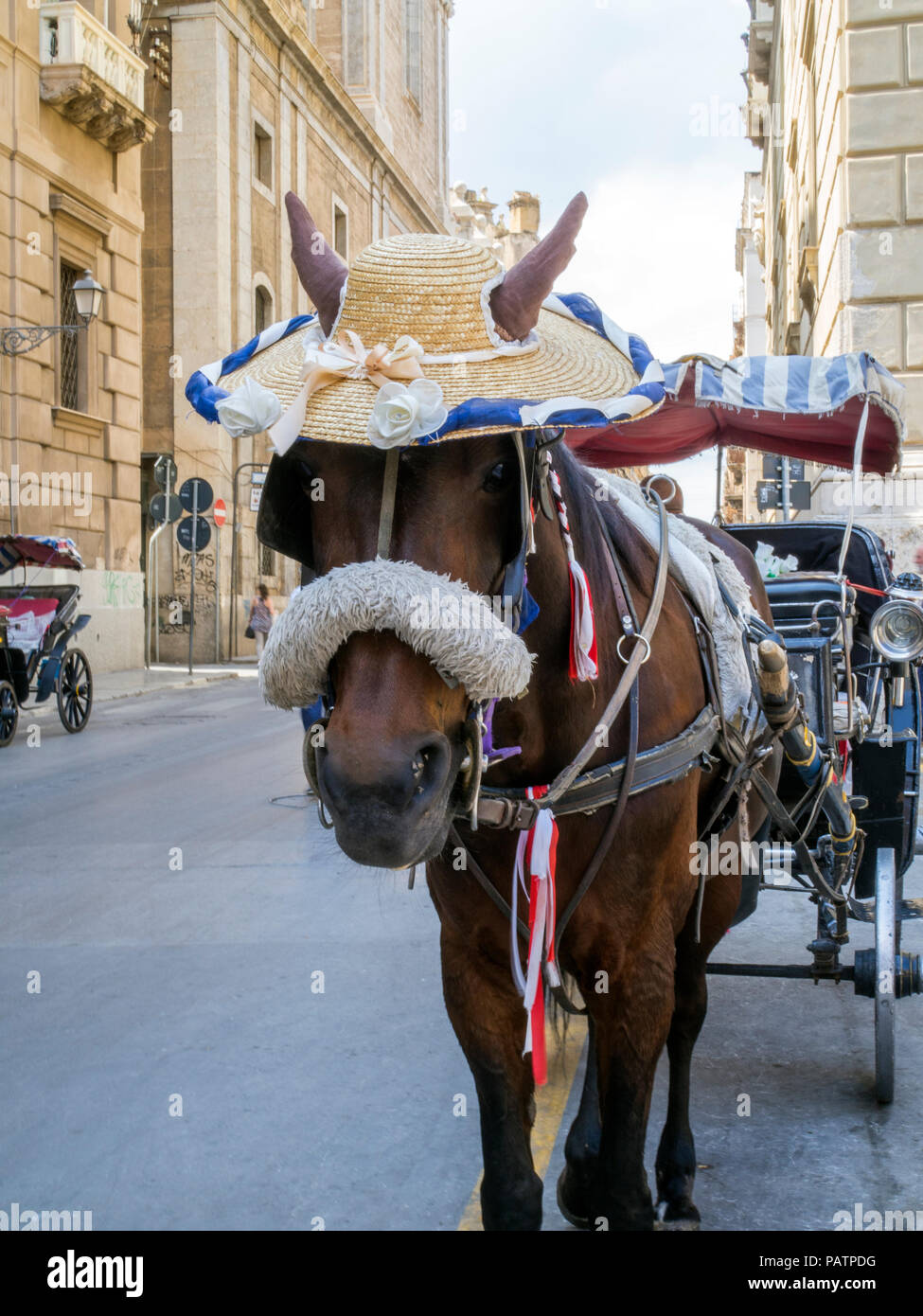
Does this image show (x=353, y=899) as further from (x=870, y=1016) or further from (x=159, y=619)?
(x=159, y=619)

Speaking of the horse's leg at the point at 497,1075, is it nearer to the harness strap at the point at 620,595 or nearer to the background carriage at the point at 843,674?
the harness strap at the point at 620,595

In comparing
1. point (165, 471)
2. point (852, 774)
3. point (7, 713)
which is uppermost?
point (165, 471)

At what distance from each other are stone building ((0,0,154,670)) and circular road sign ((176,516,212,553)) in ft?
3.89

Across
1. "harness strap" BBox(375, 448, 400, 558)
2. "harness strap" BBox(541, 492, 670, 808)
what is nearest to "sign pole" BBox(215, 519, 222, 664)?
"harness strap" BBox(541, 492, 670, 808)

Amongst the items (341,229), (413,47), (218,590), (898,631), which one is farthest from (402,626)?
(413,47)

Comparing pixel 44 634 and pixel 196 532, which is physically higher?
pixel 196 532

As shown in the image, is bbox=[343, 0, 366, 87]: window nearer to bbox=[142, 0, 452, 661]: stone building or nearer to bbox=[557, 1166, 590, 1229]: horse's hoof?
bbox=[142, 0, 452, 661]: stone building

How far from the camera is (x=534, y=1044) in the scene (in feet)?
8.38

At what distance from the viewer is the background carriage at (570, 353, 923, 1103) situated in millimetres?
4211

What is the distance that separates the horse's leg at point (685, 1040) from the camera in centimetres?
324

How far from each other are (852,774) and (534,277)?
3.38m

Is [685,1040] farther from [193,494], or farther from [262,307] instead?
[262,307]

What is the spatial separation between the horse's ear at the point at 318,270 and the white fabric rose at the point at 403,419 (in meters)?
0.45

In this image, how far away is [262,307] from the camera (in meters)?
31.1
